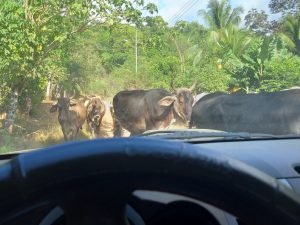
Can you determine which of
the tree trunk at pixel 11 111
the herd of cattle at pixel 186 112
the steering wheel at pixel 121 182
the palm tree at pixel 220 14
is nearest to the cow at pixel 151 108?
the herd of cattle at pixel 186 112

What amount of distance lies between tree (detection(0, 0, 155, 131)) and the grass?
0.62 m

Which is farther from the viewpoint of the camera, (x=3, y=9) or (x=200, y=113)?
(x=200, y=113)

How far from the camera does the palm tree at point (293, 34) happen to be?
28.5 meters

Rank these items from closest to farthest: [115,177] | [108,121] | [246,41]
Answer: [115,177], [108,121], [246,41]

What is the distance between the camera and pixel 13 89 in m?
14.2

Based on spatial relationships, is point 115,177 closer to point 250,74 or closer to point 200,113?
point 200,113

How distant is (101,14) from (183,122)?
3.20 meters

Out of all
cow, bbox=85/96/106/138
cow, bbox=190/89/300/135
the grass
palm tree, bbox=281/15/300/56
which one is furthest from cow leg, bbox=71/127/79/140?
palm tree, bbox=281/15/300/56

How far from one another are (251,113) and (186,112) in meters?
2.75

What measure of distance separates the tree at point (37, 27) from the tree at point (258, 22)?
27786 millimetres

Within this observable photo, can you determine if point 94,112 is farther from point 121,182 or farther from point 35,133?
point 121,182

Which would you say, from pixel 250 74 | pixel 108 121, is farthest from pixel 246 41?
pixel 108 121

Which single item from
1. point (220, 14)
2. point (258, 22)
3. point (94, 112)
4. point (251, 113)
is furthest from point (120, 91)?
point (258, 22)

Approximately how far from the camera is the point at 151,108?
16062 mm
